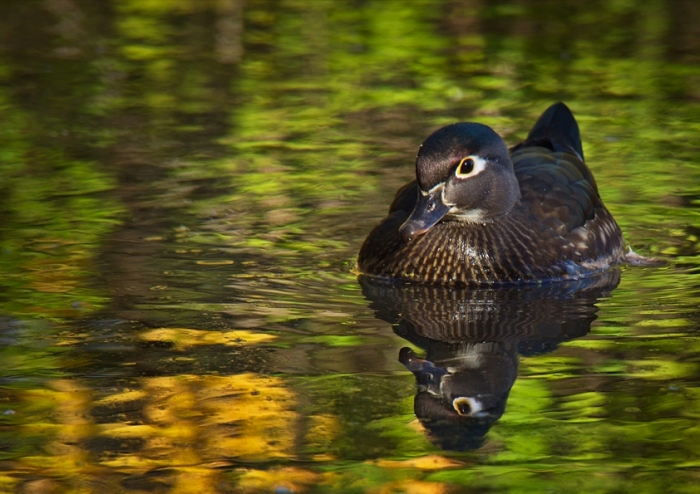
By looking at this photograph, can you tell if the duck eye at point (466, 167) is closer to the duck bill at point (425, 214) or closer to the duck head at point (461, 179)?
the duck head at point (461, 179)

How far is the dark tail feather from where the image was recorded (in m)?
9.52

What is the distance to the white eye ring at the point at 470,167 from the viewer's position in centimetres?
780

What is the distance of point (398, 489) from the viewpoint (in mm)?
5059

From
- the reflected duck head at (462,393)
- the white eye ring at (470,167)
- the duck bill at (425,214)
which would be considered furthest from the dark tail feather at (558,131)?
the reflected duck head at (462,393)

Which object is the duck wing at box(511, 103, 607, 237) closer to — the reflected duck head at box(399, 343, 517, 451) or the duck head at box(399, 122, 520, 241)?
the duck head at box(399, 122, 520, 241)

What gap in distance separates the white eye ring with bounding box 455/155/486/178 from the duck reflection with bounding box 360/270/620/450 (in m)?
0.71

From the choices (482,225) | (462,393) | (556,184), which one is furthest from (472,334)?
(556,184)

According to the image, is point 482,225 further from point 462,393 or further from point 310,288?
point 462,393

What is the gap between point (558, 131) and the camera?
9.63m

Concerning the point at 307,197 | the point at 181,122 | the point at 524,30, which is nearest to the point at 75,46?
the point at 181,122

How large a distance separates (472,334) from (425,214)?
1.06 m

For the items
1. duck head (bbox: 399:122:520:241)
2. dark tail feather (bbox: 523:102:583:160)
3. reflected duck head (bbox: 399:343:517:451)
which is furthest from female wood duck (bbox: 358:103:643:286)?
reflected duck head (bbox: 399:343:517:451)

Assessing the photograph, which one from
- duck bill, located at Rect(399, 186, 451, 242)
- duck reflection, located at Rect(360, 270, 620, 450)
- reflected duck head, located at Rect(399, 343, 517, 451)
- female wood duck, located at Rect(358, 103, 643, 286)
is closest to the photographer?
reflected duck head, located at Rect(399, 343, 517, 451)

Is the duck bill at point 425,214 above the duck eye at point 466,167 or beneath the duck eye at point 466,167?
beneath
